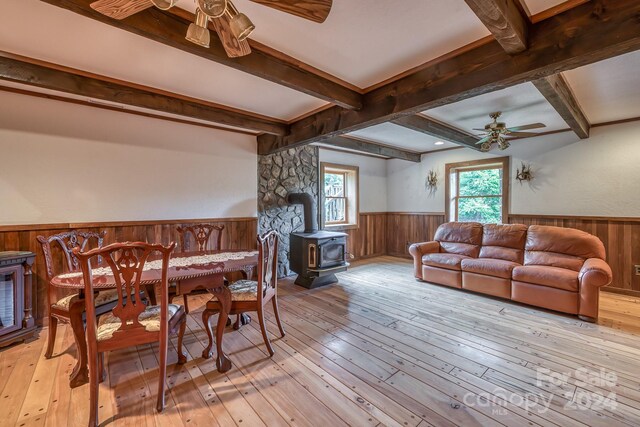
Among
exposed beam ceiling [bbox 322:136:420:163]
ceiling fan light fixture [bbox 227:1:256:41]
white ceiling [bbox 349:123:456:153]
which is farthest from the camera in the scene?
exposed beam ceiling [bbox 322:136:420:163]

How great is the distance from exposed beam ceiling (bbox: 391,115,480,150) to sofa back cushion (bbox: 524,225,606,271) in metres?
1.70

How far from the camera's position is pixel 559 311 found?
328cm

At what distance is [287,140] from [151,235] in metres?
2.23

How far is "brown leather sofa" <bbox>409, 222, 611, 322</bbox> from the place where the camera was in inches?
123

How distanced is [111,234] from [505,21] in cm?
424

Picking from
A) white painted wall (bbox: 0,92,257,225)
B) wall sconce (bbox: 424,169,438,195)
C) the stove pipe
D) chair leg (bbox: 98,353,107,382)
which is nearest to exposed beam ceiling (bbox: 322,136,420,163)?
wall sconce (bbox: 424,169,438,195)

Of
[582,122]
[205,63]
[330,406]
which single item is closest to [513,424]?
[330,406]

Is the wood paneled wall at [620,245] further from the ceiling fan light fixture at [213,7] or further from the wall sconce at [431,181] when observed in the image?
the ceiling fan light fixture at [213,7]

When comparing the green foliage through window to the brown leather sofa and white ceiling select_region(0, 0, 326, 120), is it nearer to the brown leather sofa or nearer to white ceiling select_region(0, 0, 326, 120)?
the brown leather sofa

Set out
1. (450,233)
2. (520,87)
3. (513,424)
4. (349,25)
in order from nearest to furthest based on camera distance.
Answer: (513,424), (349,25), (520,87), (450,233)

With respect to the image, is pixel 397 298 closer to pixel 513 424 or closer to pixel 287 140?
pixel 513 424

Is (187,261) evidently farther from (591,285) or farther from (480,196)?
(480,196)

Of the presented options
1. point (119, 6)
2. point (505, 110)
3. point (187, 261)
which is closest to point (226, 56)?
point (119, 6)

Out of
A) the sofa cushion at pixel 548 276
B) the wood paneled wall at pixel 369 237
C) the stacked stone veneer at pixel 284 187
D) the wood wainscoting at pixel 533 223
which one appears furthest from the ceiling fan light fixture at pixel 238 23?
the wood wainscoting at pixel 533 223
